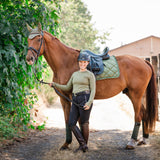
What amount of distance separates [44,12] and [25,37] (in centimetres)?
66

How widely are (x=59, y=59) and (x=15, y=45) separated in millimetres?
1042

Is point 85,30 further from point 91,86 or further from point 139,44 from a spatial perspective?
point 91,86

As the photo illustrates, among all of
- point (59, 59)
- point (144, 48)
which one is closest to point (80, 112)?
point (59, 59)

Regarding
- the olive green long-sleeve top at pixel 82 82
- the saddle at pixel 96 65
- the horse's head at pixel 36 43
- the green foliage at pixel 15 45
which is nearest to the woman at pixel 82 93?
the olive green long-sleeve top at pixel 82 82

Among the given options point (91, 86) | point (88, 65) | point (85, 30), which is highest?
point (85, 30)

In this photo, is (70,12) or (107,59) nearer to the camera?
(107,59)

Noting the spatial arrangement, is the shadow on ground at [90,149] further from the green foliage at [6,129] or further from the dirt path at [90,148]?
the green foliage at [6,129]

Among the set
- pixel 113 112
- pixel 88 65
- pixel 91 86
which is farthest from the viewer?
pixel 113 112

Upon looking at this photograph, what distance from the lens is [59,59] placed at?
4105 millimetres

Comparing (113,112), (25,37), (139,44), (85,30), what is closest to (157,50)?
(139,44)

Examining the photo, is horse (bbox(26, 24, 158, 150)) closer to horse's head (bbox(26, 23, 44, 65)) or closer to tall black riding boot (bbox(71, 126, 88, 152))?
horse's head (bbox(26, 23, 44, 65))

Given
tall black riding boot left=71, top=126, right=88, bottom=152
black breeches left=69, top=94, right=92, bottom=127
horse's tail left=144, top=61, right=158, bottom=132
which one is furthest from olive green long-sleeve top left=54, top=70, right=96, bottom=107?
horse's tail left=144, top=61, right=158, bottom=132

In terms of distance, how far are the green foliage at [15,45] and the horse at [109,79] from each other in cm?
47

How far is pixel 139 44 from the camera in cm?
2009
